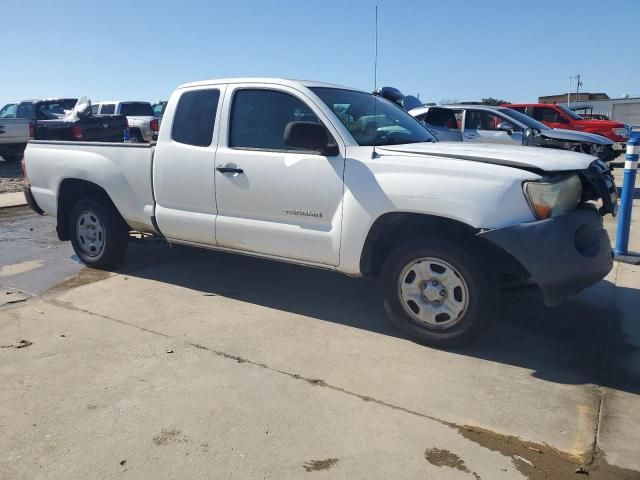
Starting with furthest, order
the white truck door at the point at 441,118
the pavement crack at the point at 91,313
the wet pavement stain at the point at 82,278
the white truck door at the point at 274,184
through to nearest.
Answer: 1. the white truck door at the point at 441,118
2. the wet pavement stain at the point at 82,278
3. the pavement crack at the point at 91,313
4. the white truck door at the point at 274,184

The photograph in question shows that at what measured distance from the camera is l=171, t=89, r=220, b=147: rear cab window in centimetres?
484

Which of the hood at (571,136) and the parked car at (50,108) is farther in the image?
the parked car at (50,108)

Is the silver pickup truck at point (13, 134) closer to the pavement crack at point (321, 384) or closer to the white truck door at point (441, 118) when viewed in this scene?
the white truck door at point (441, 118)

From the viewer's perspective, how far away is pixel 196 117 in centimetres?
495

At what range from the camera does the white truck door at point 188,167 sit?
15.7 ft

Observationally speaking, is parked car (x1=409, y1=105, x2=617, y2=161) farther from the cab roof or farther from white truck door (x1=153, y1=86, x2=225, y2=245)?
white truck door (x1=153, y1=86, x2=225, y2=245)

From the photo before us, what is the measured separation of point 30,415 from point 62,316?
5.31 feet

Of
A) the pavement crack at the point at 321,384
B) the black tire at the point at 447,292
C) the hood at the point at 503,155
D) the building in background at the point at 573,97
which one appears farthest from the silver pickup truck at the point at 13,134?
the building in background at the point at 573,97

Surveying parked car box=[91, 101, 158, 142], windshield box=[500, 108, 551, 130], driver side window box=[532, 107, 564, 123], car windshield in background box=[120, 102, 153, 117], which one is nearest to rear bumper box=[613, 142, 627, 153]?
driver side window box=[532, 107, 564, 123]

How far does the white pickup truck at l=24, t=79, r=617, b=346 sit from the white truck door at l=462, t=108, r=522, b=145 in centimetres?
674

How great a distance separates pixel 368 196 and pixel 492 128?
8461mm

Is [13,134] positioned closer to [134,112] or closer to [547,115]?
[134,112]

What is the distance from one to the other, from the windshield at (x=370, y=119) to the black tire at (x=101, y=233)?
2.59m

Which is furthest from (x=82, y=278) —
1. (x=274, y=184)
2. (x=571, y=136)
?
(x=571, y=136)
